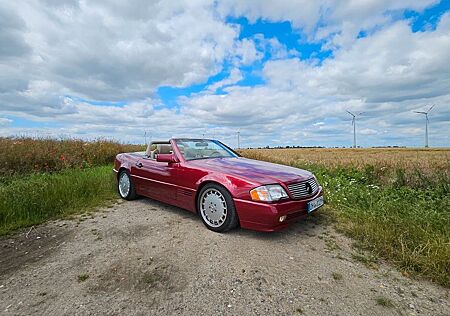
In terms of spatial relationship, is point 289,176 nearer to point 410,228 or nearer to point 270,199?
point 270,199

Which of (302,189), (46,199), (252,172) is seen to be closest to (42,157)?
(46,199)

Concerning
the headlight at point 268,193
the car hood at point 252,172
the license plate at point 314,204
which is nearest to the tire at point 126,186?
the car hood at point 252,172

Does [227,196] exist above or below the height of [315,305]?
above

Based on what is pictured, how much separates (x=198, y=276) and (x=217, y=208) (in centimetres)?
118

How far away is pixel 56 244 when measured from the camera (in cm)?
331

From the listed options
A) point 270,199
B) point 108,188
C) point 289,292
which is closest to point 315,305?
point 289,292

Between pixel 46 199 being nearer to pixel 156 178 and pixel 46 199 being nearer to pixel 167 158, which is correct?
pixel 156 178

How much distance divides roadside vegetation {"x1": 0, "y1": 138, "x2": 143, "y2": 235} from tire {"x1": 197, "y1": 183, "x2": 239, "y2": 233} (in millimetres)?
2596

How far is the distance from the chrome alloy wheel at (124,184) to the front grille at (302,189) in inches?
142

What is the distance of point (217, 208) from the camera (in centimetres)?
358

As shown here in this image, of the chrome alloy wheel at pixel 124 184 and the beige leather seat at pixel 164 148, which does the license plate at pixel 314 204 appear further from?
the chrome alloy wheel at pixel 124 184

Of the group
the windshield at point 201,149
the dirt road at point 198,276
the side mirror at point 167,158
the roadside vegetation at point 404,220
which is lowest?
the dirt road at point 198,276

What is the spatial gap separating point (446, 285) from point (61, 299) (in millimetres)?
3462

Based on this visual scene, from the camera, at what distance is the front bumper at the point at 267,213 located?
3111 mm
